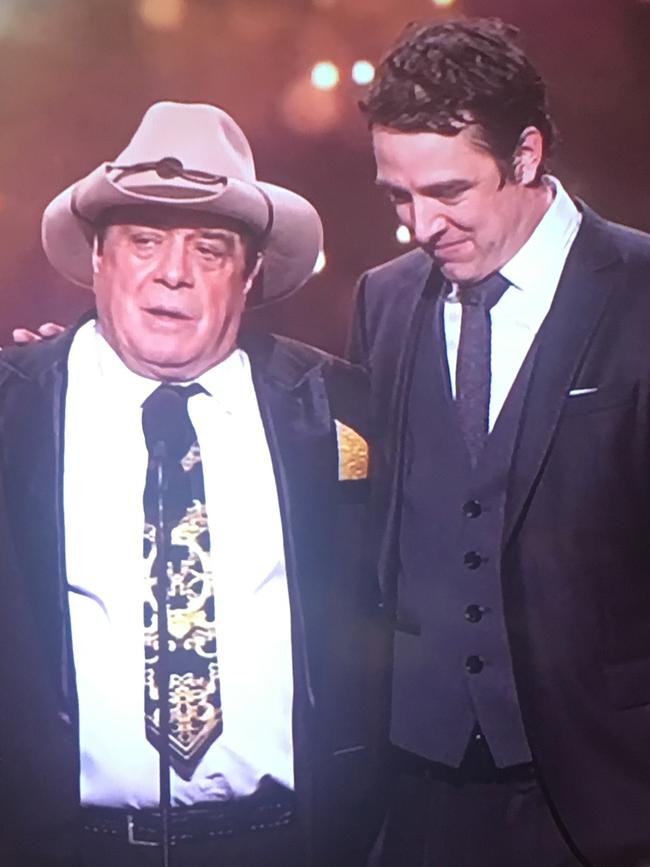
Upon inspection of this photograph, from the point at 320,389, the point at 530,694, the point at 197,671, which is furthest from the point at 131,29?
the point at 530,694

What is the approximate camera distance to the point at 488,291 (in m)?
1.33

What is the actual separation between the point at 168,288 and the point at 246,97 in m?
0.28

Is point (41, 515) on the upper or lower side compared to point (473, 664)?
upper

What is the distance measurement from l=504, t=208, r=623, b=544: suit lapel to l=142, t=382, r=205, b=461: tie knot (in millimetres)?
396

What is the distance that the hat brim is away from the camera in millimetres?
1298

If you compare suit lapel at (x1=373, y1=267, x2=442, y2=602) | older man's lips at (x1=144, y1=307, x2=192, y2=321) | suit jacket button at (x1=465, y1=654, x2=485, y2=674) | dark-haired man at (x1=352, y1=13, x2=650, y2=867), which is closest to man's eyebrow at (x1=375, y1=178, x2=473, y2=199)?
dark-haired man at (x1=352, y1=13, x2=650, y2=867)

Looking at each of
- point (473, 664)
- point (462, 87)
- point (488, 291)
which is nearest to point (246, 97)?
point (462, 87)

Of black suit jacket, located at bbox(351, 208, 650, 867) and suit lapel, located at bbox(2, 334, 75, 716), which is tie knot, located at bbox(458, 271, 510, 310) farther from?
suit lapel, located at bbox(2, 334, 75, 716)

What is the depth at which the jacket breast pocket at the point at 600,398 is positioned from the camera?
4.15ft

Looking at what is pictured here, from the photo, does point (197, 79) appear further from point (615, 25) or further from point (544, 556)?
point (544, 556)

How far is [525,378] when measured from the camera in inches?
50.5

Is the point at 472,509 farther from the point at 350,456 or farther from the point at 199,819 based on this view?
the point at 199,819

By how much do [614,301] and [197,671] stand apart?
0.67 metres

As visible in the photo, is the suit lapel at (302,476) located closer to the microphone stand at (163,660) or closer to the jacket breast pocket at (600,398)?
the microphone stand at (163,660)
